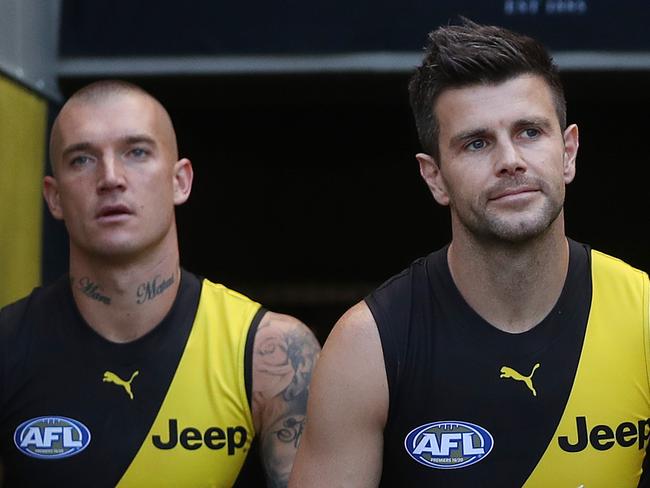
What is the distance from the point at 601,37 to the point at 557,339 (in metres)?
1.84

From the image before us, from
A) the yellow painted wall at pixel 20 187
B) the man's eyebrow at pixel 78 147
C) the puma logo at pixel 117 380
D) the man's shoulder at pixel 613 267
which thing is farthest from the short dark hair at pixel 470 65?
the yellow painted wall at pixel 20 187

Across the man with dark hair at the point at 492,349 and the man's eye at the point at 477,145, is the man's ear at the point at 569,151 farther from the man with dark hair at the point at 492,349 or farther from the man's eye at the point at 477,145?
the man's eye at the point at 477,145

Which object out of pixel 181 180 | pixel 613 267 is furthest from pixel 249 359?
pixel 613 267

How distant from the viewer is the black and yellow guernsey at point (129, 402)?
3.73 m

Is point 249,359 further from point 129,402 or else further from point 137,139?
point 137,139

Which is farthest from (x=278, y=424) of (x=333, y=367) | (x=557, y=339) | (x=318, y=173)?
(x=318, y=173)

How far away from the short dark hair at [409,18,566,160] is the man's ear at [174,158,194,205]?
0.98 m

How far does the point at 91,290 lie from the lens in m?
3.94

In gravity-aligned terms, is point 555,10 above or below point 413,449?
above

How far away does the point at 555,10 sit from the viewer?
4773 mm

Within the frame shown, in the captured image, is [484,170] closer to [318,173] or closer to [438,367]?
[438,367]

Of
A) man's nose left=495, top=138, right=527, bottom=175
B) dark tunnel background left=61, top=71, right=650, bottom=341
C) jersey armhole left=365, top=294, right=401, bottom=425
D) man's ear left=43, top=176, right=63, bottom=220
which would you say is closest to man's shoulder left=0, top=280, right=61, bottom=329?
man's ear left=43, top=176, right=63, bottom=220

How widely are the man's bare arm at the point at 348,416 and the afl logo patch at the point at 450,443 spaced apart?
0.12m

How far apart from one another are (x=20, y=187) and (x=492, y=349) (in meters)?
2.20
